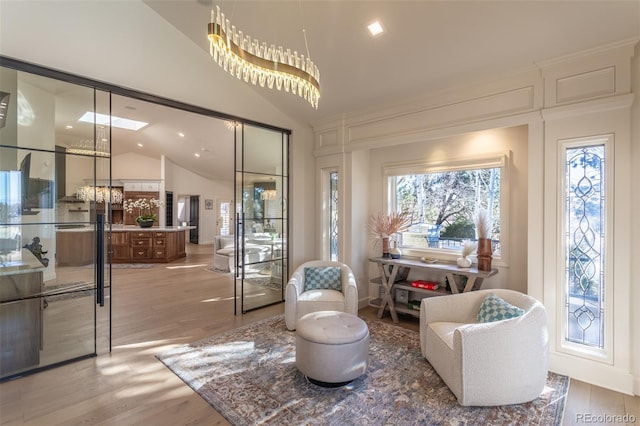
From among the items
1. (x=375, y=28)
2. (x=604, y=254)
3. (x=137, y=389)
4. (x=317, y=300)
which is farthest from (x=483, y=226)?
(x=137, y=389)

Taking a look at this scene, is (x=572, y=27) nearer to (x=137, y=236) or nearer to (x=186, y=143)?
(x=186, y=143)

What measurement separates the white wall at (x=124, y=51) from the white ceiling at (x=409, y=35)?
16 centimetres

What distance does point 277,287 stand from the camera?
4.91 m

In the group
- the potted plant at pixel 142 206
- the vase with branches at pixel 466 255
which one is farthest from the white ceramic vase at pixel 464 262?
the potted plant at pixel 142 206

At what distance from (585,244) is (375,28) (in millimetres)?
2744

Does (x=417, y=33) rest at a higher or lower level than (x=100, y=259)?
higher

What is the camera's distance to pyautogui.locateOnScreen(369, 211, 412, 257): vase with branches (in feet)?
14.0

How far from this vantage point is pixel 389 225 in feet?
14.1

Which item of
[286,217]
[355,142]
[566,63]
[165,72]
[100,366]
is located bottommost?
[100,366]

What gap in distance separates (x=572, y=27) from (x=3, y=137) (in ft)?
15.9

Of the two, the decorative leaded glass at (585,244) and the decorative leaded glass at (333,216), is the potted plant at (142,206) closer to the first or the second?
the decorative leaded glass at (333,216)

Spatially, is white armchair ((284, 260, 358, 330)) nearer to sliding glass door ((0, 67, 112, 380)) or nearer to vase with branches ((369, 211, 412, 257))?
vase with branches ((369, 211, 412, 257))

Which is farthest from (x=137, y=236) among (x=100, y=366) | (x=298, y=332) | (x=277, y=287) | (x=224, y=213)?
(x=298, y=332)

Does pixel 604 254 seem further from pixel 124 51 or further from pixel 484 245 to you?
pixel 124 51
